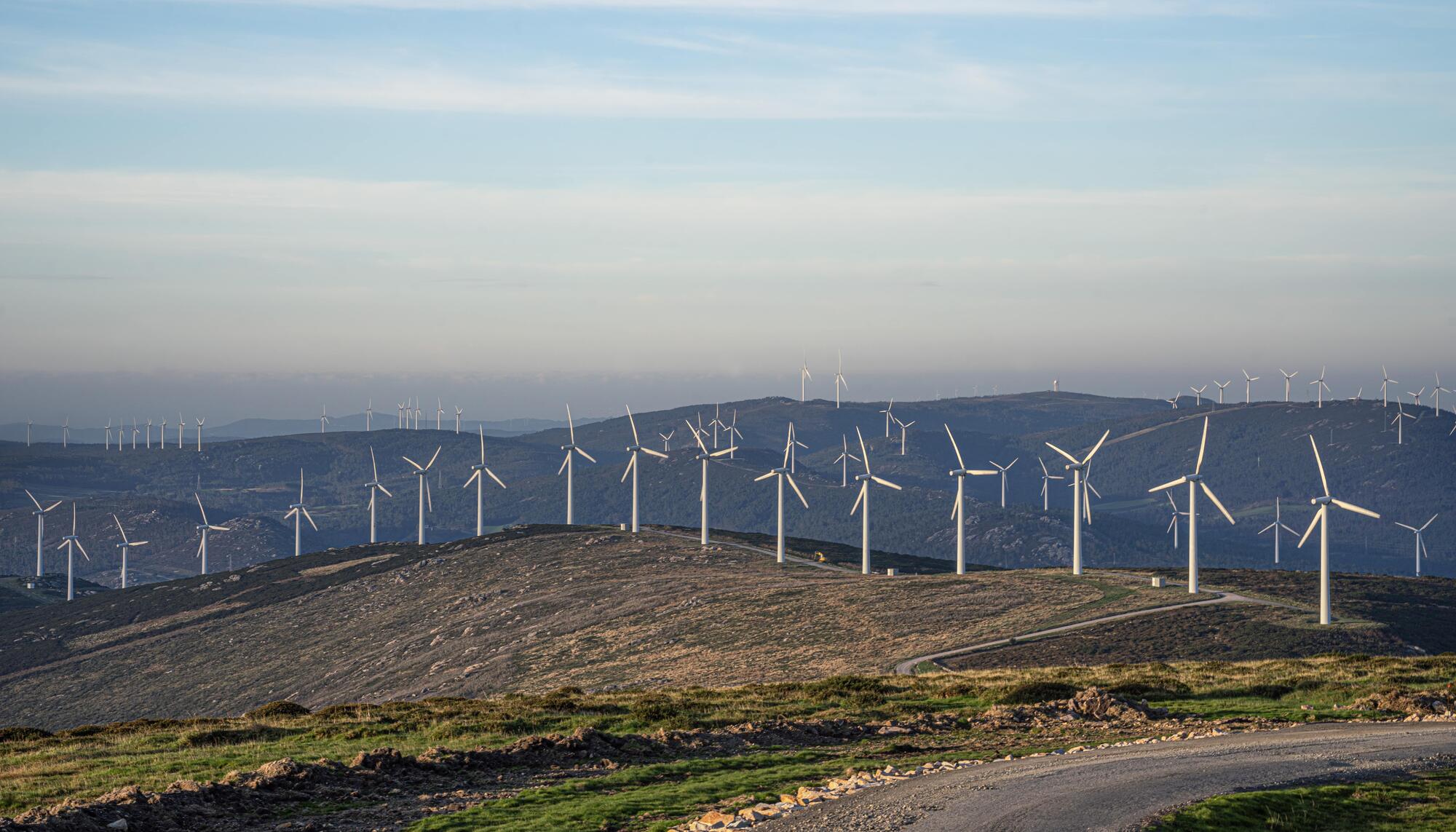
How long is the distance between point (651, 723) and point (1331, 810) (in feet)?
90.7

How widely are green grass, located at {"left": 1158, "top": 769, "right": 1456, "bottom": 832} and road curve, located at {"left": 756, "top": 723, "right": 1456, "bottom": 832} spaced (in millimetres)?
819

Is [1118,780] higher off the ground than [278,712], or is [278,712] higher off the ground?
[1118,780]

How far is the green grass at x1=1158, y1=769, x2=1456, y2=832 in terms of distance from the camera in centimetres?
3238

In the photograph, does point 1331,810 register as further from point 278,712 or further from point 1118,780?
point 278,712

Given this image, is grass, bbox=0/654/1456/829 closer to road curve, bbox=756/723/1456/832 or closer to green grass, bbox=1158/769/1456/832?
road curve, bbox=756/723/1456/832

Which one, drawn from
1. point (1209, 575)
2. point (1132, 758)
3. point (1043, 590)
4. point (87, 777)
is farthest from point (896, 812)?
point (1209, 575)

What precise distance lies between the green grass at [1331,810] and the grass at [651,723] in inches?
460

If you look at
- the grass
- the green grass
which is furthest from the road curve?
the grass

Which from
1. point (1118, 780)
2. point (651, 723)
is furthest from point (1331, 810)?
point (651, 723)

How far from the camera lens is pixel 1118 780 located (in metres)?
36.7

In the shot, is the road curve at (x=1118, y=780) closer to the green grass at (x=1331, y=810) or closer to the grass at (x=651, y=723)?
the green grass at (x=1331, y=810)

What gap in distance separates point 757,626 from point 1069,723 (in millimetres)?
98086

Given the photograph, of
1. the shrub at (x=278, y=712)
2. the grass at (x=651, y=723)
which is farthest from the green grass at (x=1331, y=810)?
the shrub at (x=278, y=712)

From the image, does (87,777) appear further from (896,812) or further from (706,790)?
(896,812)
